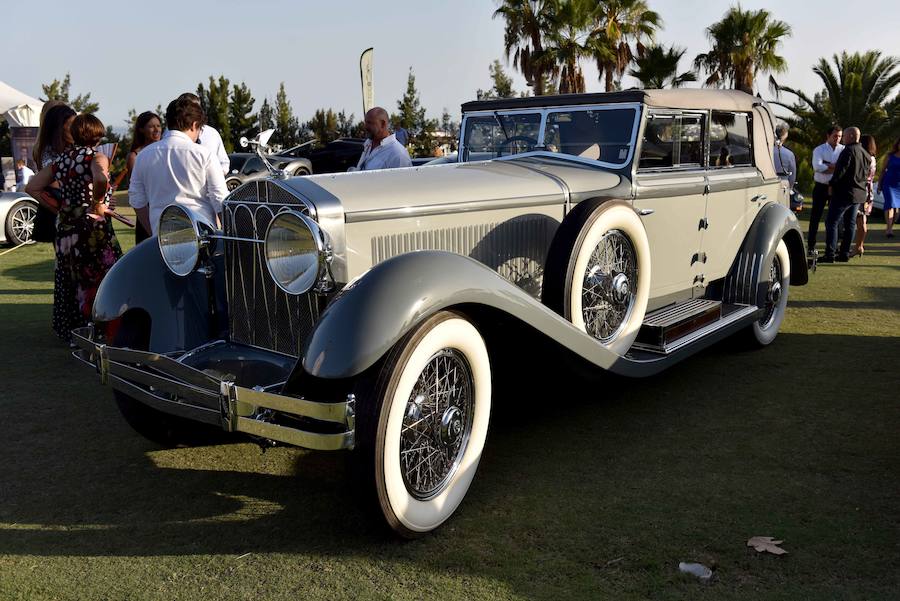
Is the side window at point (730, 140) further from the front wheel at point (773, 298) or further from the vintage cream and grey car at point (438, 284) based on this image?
the front wheel at point (773, 298)

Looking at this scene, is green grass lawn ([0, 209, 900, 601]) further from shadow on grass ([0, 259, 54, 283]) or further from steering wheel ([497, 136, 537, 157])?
shadow on grass ([0, 259, 54, 283])

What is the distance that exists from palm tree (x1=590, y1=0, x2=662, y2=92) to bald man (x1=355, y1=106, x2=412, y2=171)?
75.4 feet

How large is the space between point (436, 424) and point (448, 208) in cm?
108

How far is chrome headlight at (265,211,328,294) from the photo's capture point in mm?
3002

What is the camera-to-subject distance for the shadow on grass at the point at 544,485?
287 cm

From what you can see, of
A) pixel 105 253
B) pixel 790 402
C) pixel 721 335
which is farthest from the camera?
pixel 105 253

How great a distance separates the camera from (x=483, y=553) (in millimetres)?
2828

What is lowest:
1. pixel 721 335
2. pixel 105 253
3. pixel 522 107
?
pixel 721 335

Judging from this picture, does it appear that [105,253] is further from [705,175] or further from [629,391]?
[705,175]

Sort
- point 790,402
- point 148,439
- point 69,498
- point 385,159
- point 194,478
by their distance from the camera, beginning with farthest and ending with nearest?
1. point 385,159
2. point 790,402
3. point 148,439
4. point 194,478
5. point 69,498

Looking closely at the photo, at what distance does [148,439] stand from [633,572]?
246cm

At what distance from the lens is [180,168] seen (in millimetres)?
4703

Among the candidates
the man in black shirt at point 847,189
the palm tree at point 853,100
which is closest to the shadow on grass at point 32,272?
the man in black shirt at point 847,189

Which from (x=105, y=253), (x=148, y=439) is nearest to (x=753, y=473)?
(x=148, y=439)
